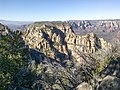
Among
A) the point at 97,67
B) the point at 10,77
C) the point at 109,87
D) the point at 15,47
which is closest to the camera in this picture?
the point at 109,87

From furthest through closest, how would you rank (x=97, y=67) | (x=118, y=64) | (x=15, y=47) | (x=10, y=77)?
(x=97, y=67), (x=15, y=47), (x=118, y=64), (x=10, y=77)

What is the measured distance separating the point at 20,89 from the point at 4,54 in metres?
4.96

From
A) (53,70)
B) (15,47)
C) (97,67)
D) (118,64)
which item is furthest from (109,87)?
→ (97,67)

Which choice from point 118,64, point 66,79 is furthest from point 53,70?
point 118,64

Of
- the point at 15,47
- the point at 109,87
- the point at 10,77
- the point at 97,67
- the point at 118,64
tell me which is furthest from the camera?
the point at 97,67

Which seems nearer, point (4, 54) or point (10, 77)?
point (10, 77)

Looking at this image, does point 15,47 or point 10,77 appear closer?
point 10,77

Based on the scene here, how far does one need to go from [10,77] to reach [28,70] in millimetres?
3861

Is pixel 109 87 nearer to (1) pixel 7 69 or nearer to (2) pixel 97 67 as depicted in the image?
(1) pixel 7 69

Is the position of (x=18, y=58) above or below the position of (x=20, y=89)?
above

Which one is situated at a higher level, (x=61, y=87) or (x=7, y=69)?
(x=7, y=69)

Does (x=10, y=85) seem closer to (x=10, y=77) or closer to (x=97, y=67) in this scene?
(x=10, y=77)

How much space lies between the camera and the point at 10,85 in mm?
34375

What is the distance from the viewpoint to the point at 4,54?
36.7 metres
